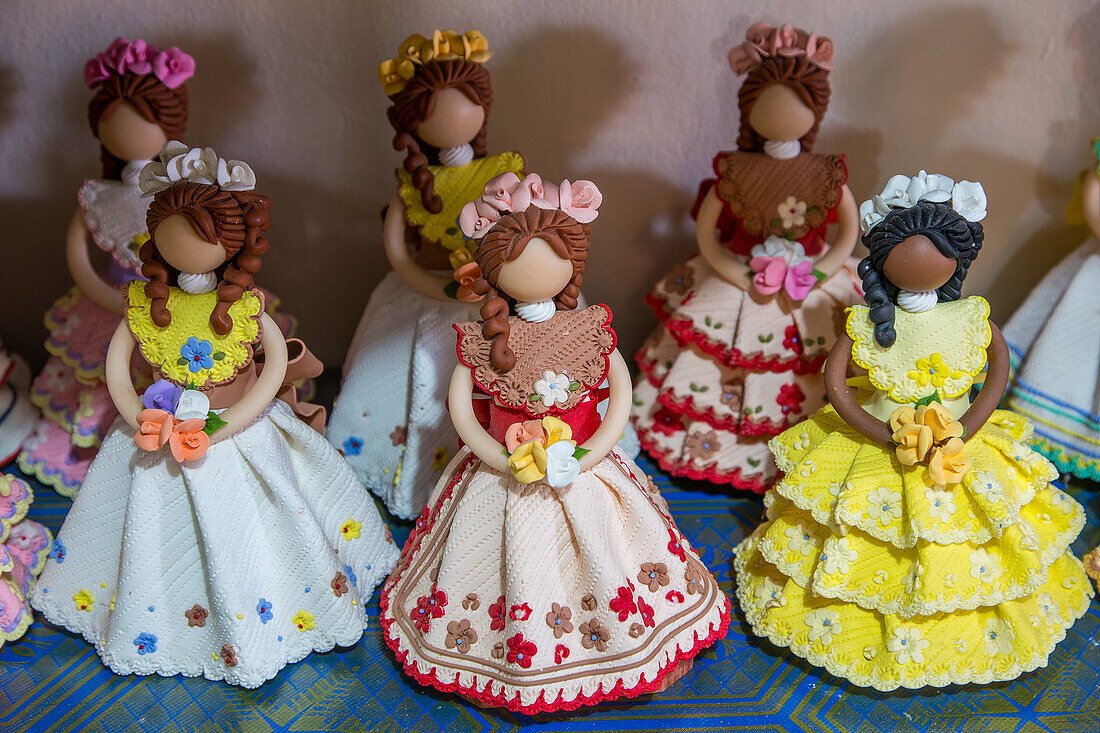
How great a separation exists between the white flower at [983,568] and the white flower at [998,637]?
14 cm

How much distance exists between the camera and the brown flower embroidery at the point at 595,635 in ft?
6.43

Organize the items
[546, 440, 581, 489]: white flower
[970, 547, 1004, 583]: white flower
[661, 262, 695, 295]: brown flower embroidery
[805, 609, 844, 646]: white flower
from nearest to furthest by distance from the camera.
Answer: [546, 440, 581, 489]: white flower → [970, 547, 1004, 583]: white flower → [805, 609, 844, 646]: white flower → [661, 262, 695, 295]: brown flower embroidery

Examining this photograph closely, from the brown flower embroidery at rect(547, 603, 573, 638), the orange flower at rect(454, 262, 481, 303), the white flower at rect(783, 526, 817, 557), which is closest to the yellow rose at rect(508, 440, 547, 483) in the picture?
the brown flower embroidery at rect(547, 603, 573, 638)

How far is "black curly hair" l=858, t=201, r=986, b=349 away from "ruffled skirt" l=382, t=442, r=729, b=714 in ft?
2.08

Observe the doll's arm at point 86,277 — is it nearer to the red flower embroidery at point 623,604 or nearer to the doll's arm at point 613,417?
the doll's arm at point 613,417

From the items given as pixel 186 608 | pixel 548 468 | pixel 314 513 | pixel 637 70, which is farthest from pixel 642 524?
pixel 637 70

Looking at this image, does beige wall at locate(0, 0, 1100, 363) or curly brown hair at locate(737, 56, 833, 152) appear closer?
curly brown hair at locate(737, 56, 833, 152)

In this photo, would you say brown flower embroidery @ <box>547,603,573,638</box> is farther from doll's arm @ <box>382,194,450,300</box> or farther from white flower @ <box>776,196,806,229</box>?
white flower @ <box>776,196,806,229</box>

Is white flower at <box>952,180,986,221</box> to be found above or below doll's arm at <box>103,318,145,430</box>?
above

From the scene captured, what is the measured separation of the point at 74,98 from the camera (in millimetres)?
2926

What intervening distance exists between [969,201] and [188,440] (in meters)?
1.66

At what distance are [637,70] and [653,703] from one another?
188 centimetres

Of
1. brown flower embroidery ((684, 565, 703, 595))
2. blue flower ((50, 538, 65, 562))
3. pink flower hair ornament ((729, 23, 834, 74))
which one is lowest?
blue flower ((50, 538, 65, 562))

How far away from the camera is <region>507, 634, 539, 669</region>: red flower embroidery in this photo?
1.92 metres
